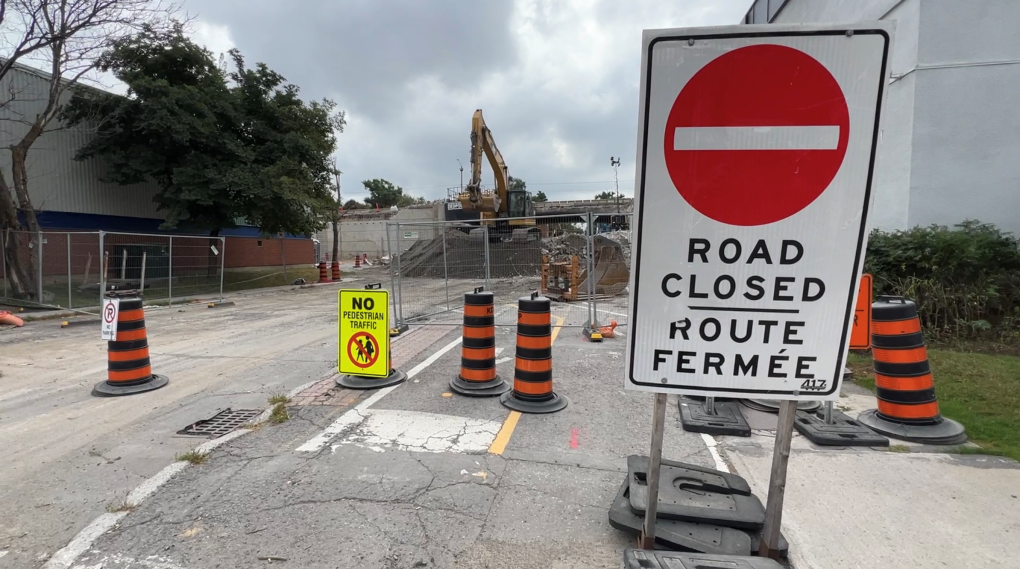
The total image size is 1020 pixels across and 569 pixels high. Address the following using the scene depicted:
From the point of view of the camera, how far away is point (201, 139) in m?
18.5

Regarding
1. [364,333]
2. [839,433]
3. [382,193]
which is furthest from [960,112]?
[382,193]

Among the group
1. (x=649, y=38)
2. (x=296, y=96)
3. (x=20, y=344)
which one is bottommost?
(x=20, y=344)

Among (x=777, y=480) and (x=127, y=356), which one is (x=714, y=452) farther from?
(x=127, y=356)

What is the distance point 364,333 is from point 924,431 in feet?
18.9

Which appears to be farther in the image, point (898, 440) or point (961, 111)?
point (961, 111)

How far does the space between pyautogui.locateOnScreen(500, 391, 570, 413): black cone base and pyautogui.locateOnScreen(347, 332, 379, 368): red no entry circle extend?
1.68m

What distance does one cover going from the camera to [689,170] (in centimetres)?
199

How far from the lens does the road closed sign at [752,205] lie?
6.16ft

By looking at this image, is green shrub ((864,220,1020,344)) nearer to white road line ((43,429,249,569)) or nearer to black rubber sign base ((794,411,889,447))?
black rubber sign base ((794,411,889,447))

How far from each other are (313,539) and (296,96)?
24.4 meters

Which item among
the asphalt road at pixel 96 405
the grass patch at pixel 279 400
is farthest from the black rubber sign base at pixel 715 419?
the asphalt road at pixel 96 405

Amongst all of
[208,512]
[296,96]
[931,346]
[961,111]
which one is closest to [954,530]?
[208,512]

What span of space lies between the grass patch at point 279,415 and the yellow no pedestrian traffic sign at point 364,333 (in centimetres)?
99

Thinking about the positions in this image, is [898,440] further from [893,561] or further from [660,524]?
[660,524]
